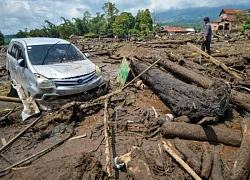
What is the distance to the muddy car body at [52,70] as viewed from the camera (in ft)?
18.3

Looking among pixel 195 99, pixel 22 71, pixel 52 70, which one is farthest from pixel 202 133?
pixel 22 71

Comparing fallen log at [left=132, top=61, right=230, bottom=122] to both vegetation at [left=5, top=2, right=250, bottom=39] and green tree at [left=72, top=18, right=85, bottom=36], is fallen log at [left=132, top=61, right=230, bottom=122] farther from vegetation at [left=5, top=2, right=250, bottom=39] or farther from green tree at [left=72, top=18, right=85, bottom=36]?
green tree at [left=72, top=18, right=85, bottom=36]

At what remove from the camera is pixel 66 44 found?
7531 mm

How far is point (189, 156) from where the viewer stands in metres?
3.70

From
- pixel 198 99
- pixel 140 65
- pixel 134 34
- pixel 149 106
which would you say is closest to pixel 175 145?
pixel 198 99

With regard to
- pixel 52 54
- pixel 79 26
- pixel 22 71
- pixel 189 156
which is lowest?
pixel 189 156

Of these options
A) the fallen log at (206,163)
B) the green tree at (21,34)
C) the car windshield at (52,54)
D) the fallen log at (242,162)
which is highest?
the green tree at (21,34)

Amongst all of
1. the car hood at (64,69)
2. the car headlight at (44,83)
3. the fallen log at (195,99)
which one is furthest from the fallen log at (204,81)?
the car headlight at (44,83)

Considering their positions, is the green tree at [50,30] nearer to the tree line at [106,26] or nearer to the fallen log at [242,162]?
the tree line at [106,26]

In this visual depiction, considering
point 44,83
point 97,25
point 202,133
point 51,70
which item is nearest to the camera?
point 202,133

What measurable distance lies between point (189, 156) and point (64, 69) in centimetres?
414

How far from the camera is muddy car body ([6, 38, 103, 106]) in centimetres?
559

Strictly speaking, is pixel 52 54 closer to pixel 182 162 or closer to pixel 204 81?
pixel 204 81

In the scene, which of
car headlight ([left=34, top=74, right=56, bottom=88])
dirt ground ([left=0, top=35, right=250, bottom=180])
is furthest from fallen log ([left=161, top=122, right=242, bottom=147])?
car headlight ([left=34, top=74, right=56, bottom=88])
